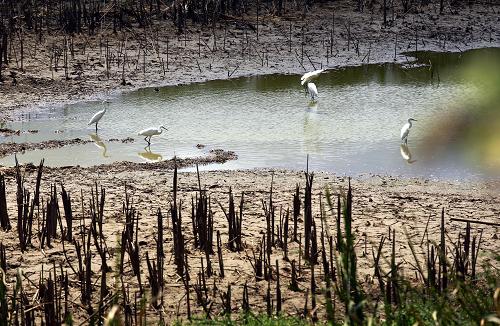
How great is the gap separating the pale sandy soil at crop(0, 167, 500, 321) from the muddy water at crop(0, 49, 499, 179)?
0.76 metres

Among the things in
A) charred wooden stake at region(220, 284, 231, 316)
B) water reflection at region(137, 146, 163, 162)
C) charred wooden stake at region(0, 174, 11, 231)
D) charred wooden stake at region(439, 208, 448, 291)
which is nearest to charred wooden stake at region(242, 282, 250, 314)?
charred wooden stake at region(220, 284, 231, 316)

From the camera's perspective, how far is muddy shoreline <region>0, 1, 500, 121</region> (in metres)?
15.1

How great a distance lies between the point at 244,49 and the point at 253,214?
10.00m

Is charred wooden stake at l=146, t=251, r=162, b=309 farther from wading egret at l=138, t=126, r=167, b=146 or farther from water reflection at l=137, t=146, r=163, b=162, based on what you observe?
wading egret at l=138, t=126, r=167, b=146

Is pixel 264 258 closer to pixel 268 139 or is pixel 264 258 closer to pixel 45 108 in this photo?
pixel 268 139

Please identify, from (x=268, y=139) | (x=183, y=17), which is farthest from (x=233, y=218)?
(x=183, y=17)

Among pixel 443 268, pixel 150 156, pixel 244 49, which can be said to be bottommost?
pixel 150 156

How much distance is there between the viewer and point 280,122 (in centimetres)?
1316

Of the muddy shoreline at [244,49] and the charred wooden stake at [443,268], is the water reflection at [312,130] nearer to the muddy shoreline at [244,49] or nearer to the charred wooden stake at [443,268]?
the muddy shoreline at [244,49]

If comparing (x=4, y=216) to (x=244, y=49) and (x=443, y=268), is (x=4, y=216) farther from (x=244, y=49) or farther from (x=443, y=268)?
(x=244, y=49)

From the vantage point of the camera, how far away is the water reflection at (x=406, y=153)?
10930mm

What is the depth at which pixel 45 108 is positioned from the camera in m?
13.9

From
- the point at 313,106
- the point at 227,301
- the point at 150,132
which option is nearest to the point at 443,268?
the point at 227,301

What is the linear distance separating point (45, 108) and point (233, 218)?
753 centimetres
